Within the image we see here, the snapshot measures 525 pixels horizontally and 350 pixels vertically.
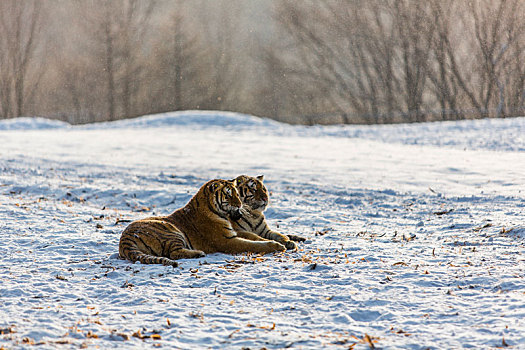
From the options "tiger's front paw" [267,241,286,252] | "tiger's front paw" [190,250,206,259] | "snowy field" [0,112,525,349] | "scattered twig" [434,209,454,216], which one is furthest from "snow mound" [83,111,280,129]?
"tiger's front paw" [190,250,206,259]

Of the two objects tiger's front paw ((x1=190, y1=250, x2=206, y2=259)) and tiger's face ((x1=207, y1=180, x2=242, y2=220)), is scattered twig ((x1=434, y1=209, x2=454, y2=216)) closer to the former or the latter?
→ tiger's face ((x1=207, y1=180, x2=242, y2=220))

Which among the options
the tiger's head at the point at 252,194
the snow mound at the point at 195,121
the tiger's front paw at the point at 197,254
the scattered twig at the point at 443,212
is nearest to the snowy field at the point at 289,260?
the scattered twig at the point at 443,212

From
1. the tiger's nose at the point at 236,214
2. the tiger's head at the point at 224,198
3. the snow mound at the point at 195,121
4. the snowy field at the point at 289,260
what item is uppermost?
the snow mound at the point at 195,121

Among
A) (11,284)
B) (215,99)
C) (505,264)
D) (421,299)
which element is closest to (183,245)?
→ (11,284)

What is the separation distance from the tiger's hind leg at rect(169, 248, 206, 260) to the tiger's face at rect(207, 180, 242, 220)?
57 cm

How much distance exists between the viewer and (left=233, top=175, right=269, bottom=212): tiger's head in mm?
6461

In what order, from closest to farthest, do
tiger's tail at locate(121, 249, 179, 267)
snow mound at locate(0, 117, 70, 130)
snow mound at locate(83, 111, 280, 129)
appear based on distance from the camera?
tiger's tail at locate(121, 249, 179, 267) < snow mound at locate(0, 117, 70, 130) < snow mound at locate(83, 111, 280, 129)

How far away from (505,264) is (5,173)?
10.6 m

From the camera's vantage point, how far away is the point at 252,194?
6.47 m

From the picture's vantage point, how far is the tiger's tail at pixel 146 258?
17.9 ft

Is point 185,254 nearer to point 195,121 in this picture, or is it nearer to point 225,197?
point 225,197

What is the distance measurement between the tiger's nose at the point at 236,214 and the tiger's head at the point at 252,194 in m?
0.29

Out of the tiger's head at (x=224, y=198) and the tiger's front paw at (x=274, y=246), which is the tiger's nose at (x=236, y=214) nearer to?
the tiger's head at (x=224, y=198)

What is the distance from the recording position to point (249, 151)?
17.2m
